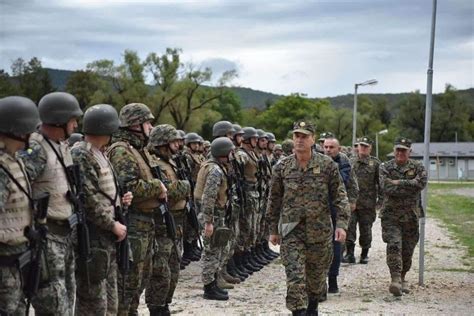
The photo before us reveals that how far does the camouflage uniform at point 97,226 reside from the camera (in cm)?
571

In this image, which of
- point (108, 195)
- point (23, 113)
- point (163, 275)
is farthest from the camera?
point (163, 275)

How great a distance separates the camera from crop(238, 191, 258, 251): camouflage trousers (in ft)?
36.7

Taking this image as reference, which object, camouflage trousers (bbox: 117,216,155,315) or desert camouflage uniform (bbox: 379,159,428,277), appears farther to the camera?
desert camouflage uniform (bbox: 379,159,428,277)

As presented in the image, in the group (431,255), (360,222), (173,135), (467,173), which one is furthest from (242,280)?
(467,173)

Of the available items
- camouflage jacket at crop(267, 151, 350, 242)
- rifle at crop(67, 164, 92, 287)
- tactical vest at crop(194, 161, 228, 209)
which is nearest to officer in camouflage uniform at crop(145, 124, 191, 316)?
camouflage jacket at crop(267, 151, 350, 242)

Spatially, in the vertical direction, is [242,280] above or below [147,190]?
below

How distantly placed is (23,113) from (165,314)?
11.3 ft

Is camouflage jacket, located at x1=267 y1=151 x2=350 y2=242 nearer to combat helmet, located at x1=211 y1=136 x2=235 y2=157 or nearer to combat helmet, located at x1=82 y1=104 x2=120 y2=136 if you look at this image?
combat helmet, located at x1=211 y1=136 x2=235 y2=157

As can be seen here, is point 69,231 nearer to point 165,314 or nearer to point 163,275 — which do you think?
point 163,275

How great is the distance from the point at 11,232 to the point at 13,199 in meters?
0.23

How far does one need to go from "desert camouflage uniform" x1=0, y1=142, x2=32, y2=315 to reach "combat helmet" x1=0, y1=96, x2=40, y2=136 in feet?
0.42

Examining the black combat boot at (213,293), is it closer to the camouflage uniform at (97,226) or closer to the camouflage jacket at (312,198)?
the camouflage jacket at (312,198)

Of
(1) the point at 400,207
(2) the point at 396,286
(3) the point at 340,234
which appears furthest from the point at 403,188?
(3) the point at 340,234

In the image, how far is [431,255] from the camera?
14.0 metres
